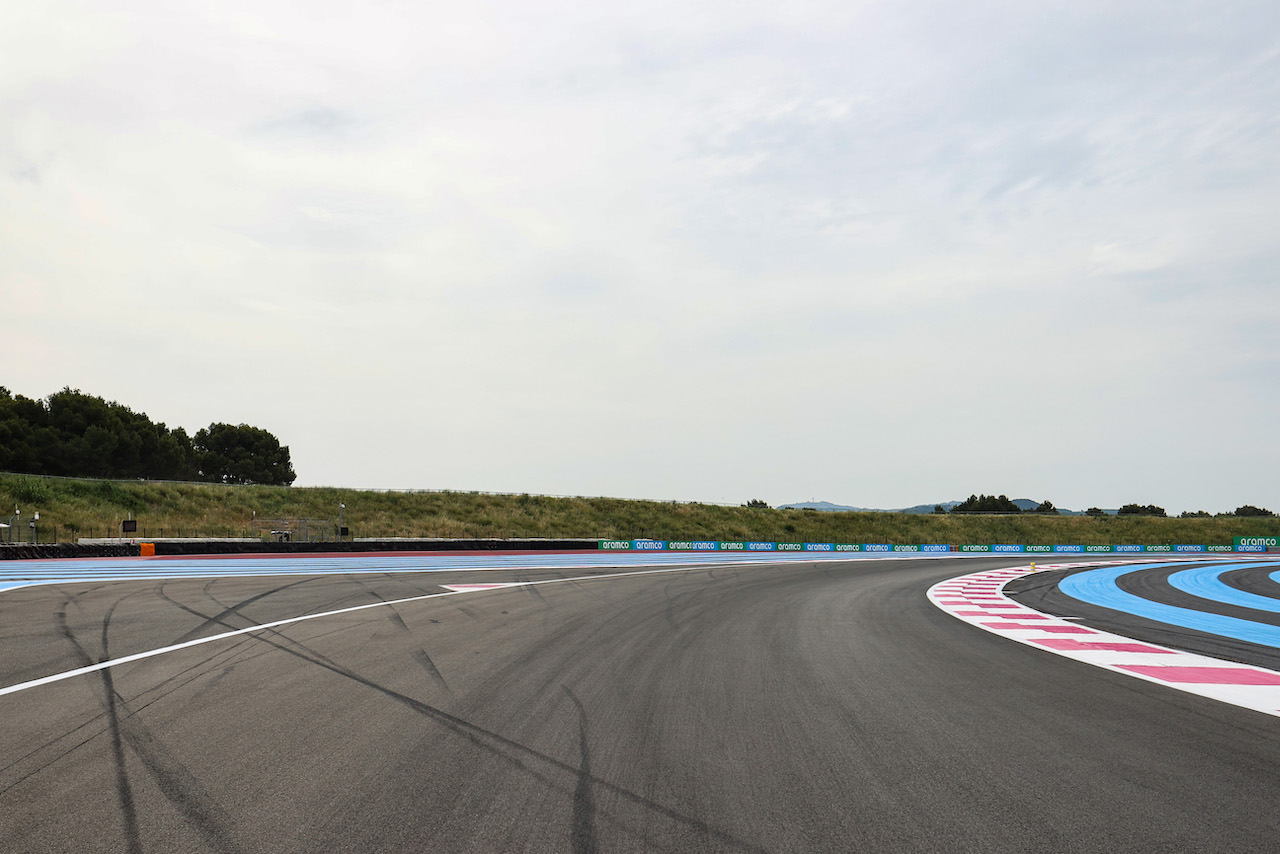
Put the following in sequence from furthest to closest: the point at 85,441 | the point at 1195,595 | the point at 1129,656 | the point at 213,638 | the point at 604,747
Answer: the point at 85,441, the point at 1195,595, the point at 213,638, the point at 1129,656, the point at 604,747

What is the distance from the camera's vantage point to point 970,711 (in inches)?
223

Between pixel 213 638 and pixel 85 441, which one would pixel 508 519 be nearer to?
pixel 85 441

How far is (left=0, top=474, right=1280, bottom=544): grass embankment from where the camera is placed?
3722cm

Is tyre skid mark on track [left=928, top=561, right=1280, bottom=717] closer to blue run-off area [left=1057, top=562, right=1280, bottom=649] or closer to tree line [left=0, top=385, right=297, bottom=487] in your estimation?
blue run-off area [left=1057, top=562, right=1280, bottom=649]

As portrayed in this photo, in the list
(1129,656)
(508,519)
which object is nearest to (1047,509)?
(508,519)

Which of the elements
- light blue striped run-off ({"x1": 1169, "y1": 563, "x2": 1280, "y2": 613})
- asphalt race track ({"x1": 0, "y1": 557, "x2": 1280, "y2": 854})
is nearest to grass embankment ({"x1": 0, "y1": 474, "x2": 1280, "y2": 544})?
asphalt race track ({"x1": 0, "y1": 557, "x2": 1280, "y2": 854})

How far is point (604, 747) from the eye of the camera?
4617 mm

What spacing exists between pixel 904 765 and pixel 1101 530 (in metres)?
76.7

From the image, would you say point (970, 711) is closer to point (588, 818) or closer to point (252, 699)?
point (588, 818)

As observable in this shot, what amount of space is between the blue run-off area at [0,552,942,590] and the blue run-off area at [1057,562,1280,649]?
1334cm

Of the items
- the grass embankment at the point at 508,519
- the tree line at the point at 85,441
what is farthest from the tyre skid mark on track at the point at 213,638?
the tree line at the point at 85,441

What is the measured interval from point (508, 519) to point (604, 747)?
47.0 metres

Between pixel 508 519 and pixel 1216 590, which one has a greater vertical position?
pixel 508 519

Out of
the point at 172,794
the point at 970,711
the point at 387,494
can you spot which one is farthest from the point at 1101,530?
the point at 172,794
